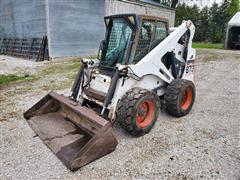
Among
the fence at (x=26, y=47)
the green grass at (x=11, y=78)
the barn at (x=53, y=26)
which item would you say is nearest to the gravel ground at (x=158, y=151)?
the green grass at (x=11, y=78)

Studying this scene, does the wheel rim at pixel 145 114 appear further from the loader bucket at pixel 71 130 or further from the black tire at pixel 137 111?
the loader bucket at pixel 71 130

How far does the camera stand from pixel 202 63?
9180 millimetres

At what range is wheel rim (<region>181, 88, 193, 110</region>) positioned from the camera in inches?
158

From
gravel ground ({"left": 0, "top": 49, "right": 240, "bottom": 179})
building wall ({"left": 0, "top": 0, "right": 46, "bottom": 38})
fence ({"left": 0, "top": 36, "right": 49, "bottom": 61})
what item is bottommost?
gravel ground ({"left": 0, "top": 49, "right": 240, "bottom": 179})

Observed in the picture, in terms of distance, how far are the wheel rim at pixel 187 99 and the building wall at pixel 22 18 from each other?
330 inches

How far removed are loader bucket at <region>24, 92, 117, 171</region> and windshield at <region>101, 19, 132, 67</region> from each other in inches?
37.3

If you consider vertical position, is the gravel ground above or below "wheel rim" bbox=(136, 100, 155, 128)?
below

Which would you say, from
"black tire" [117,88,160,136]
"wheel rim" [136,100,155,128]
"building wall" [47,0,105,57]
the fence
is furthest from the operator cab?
the fence

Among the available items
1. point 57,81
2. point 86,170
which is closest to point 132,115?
point 86,170

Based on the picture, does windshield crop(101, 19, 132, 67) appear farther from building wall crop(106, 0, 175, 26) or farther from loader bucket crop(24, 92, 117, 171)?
building wall crop(106, 0, 175, 26)

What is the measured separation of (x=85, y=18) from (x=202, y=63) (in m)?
6.36

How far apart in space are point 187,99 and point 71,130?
2208mm

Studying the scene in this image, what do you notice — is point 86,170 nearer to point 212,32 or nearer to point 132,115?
point 132,115

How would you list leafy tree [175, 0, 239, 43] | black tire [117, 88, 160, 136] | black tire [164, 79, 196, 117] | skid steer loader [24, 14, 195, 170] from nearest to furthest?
skid steer loader [24, 14, 195, 170], black tire [117, 88, 160, 136], black tire [164, 79, 196, 117], leafy tree [175, 0, 239, 43]
